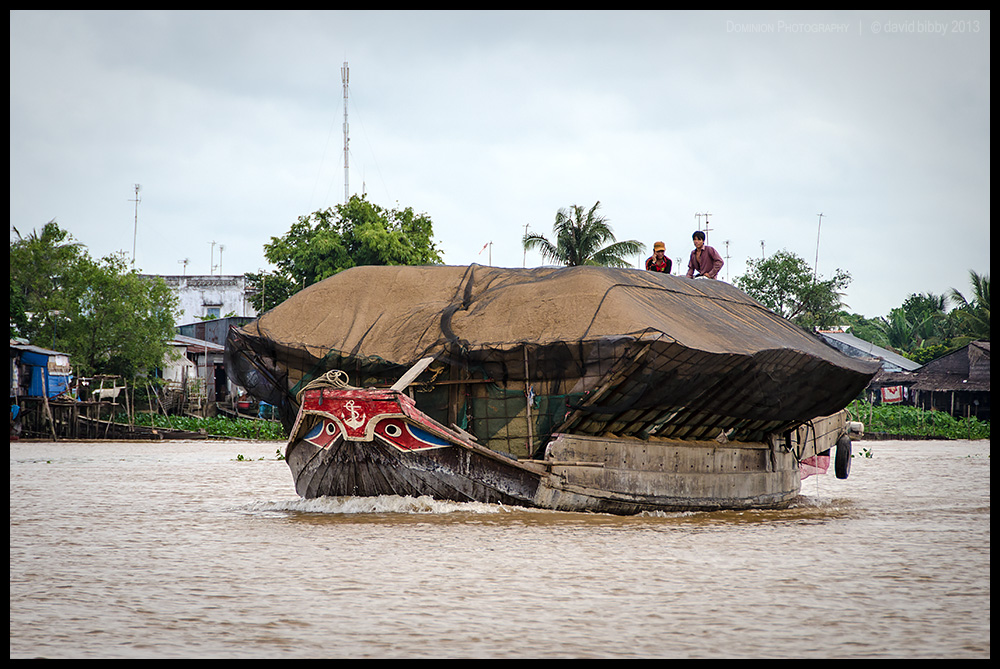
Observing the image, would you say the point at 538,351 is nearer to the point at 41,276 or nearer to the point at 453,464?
the point at 453,464

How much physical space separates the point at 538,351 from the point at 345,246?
2109 cm

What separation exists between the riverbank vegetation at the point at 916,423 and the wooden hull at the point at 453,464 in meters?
27.9

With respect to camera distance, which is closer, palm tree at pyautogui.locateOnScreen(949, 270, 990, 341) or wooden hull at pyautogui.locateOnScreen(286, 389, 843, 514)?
wooden hull at pyautogui.locateOnScreen(286, 389, 843, 514)

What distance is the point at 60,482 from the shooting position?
15.9 meters

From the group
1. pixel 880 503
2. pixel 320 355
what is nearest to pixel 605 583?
pixel 320 355

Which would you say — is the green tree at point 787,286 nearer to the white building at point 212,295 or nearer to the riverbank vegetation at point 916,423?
the riverbank vegetation at point 916,423

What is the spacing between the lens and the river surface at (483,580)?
5.37 m

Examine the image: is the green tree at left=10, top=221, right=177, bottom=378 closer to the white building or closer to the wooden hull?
the white building

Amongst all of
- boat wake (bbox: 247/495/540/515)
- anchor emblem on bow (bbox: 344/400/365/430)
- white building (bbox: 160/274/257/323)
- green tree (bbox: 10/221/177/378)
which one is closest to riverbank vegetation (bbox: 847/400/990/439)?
green tree (bbox: 10/221/177/378)

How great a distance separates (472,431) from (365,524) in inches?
65.6

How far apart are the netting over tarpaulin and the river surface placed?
3.55 ft

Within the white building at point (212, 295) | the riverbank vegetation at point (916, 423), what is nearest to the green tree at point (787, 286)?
the riverbank vegetation at point (916, 423)

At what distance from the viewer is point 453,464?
1053 cm

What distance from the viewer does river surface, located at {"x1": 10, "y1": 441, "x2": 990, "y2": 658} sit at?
537cm
